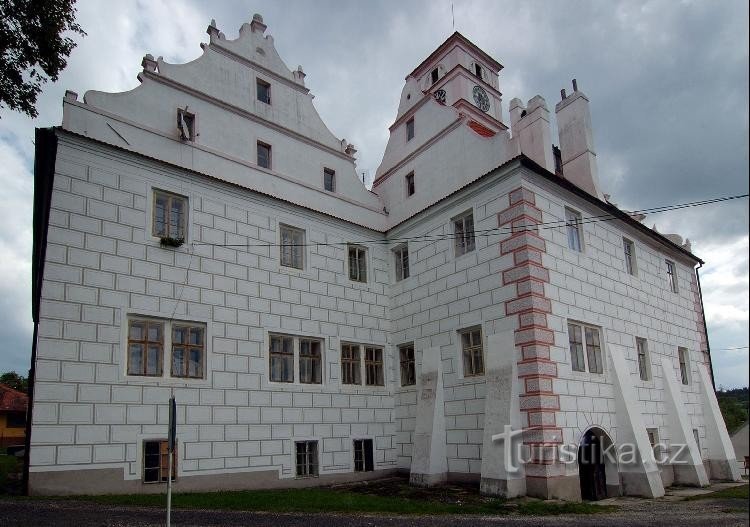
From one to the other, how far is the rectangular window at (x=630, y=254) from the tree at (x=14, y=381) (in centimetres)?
6084

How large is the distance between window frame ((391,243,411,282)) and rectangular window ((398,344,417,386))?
9.13 feet

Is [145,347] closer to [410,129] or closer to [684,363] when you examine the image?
[410,129]

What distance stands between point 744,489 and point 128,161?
21865 mm

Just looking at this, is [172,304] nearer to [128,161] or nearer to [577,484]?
[128,161]

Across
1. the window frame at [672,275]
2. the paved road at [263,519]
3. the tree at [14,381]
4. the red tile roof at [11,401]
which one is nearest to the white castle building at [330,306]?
the window frame at [672,275]

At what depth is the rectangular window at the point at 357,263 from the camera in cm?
2300

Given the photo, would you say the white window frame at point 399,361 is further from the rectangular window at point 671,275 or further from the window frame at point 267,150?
the rectangular window at point 671,275

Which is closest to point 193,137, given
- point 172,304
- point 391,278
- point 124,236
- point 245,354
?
point 124,236

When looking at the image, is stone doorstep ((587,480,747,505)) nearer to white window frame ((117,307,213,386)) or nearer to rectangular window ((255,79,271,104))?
white window frame ((117,307,213,386))

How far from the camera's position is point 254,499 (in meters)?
14.7

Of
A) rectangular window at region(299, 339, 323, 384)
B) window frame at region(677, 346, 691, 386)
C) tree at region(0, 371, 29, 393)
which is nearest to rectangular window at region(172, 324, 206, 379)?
rectangular window at region(299, 339, 323, 384)

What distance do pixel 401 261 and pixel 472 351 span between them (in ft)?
18.6

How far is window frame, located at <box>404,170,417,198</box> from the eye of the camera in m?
24.7

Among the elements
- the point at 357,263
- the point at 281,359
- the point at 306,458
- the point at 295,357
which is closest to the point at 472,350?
the point at 295,357
